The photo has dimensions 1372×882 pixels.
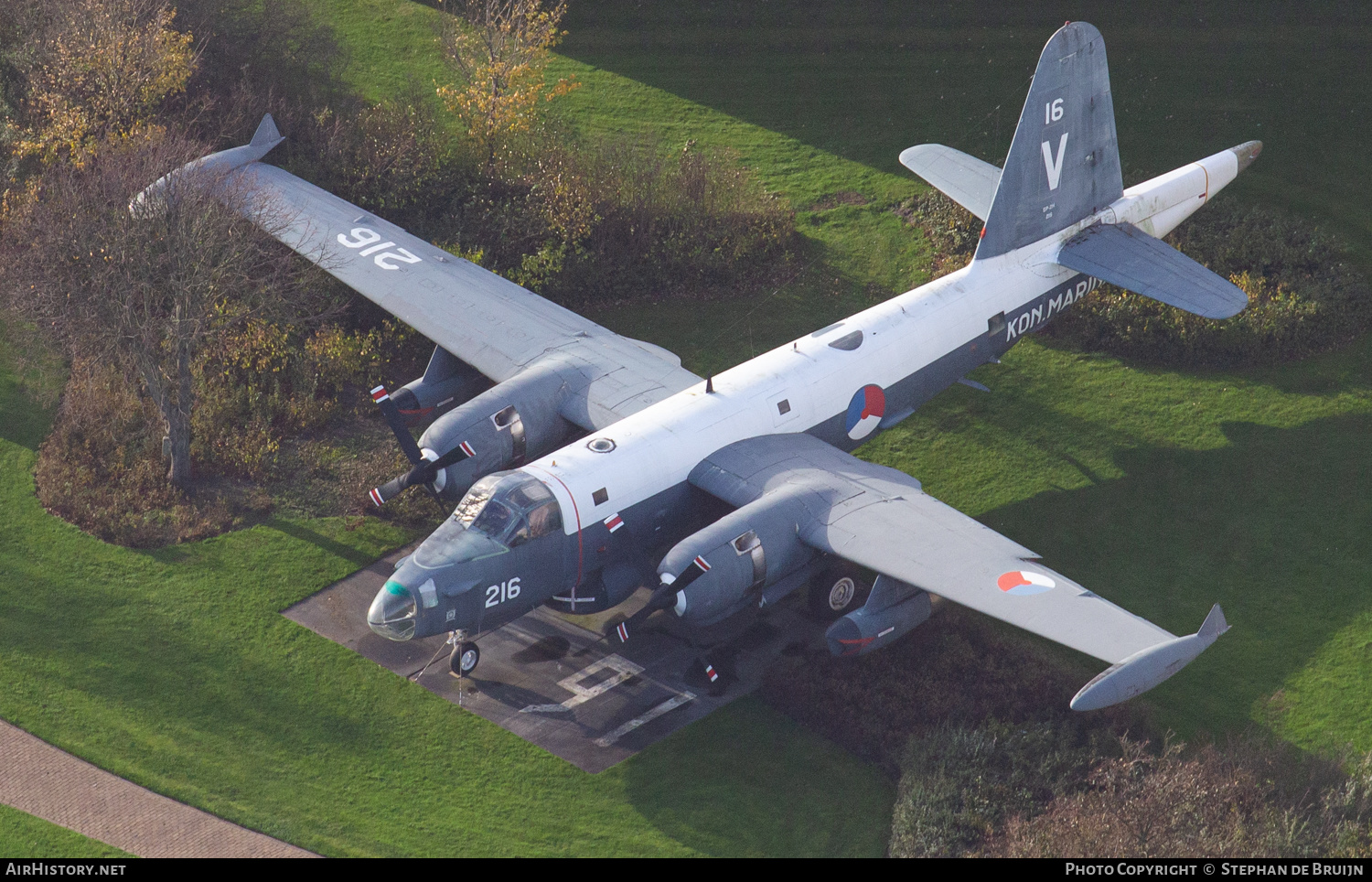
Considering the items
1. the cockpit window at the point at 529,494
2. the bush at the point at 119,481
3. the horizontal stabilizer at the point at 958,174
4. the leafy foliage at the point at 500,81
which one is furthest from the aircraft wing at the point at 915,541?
the leafy foliage at the point at 500,81

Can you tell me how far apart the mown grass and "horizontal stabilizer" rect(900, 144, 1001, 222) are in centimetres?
2505

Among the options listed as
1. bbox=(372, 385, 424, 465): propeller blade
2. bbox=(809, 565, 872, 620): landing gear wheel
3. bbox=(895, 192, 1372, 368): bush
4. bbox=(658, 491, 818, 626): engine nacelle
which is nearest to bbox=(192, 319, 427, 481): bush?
bbox=(372, 385, 424, 465): propeller blade

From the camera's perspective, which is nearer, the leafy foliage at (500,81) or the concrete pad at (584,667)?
the concrete pad at (584,667)

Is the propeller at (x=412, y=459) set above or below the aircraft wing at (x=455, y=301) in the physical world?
below

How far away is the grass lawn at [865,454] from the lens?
23.0 meters

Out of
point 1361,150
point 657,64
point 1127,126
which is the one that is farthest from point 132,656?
point 1361,150

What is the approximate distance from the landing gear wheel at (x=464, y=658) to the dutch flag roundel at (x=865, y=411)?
9692 mm

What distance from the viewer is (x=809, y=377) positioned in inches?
1106

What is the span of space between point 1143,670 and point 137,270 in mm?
22073

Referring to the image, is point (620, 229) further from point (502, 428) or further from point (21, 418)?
point (21, 418)

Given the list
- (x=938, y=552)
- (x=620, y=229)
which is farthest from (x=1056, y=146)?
(x=620, y=229)

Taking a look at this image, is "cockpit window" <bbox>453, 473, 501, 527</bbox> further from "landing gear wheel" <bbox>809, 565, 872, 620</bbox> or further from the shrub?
the shrub

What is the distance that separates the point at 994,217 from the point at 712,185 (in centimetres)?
1122

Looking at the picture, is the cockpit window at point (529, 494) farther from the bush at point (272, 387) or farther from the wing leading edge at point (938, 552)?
the bush at point (272, 387)
